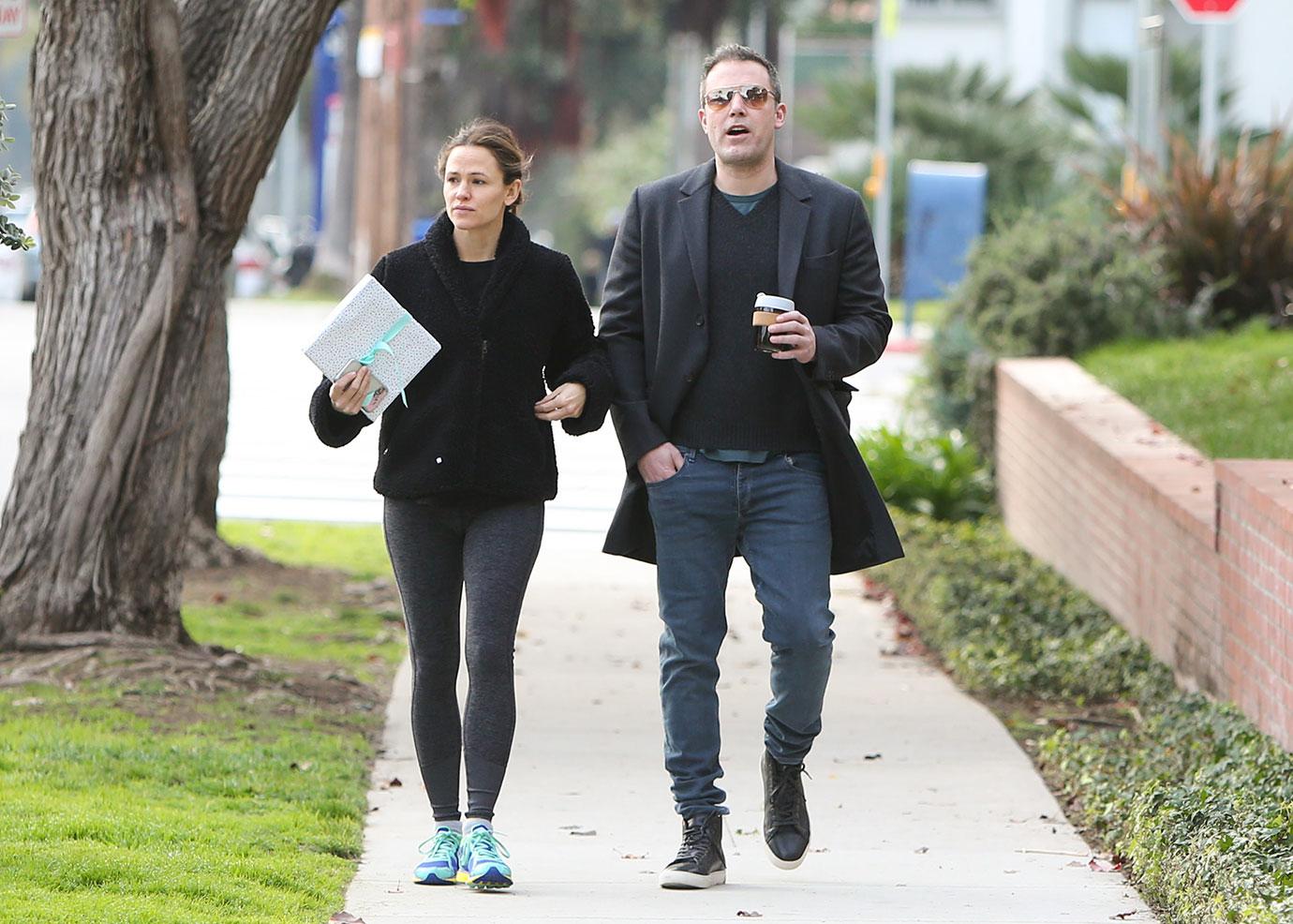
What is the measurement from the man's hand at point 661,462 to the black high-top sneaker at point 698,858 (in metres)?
0.84

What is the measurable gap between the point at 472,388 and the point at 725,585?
78cm

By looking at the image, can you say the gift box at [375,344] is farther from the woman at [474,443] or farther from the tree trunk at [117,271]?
the tree trunk at [117,271]

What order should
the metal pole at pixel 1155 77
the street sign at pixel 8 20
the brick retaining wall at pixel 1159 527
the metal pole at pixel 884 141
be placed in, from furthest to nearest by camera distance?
1. the metal pole at pixel 884 141
2. the metal pole at pixel 1155 77
3. the street sign at pixel 8 20
4. the brick retaining wall at pixel 1159 527

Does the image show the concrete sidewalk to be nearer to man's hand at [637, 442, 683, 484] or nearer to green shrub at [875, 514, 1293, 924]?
green shrub at [875, 514, 1293, 924]

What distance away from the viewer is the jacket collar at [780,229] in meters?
5.16

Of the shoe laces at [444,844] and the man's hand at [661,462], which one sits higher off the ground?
the man's hand at [661,462]

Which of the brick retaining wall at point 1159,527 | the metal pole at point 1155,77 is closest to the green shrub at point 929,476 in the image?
the brick retaining wall at point 1159,527

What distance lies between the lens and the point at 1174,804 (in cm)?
566

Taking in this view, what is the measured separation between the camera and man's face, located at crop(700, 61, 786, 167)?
5078 millimetres

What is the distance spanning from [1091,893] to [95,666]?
142 inches

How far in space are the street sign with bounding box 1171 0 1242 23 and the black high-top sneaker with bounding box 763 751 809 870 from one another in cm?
893

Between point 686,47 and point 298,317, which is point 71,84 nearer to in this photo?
point 298,317

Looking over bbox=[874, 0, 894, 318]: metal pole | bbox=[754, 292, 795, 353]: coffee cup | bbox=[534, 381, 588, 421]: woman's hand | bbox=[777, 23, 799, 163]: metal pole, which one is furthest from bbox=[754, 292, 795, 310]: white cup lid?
bbox=[777, 23, 799, 163]: metal pole

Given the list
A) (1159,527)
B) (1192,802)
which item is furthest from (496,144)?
(1159,527)
